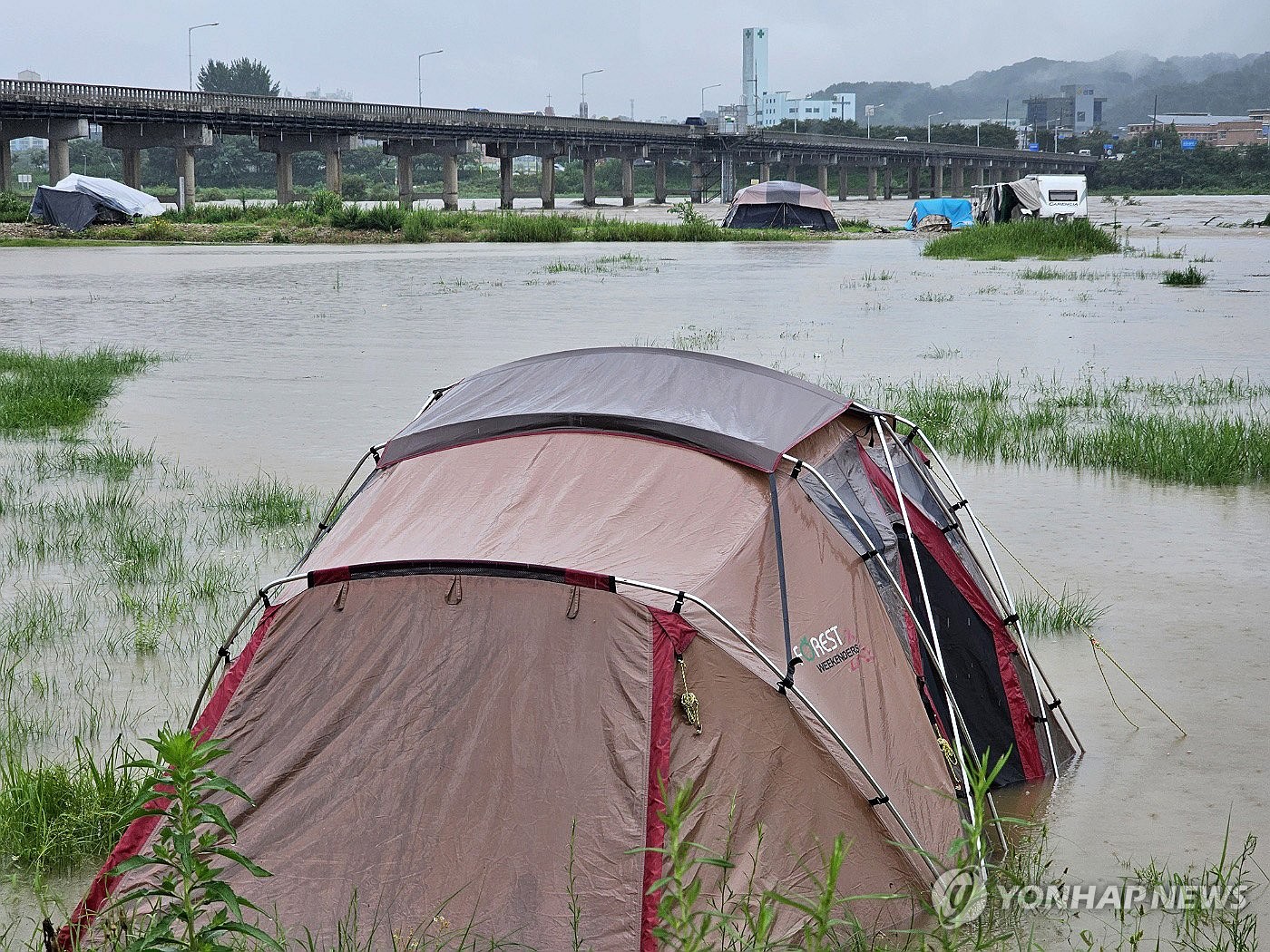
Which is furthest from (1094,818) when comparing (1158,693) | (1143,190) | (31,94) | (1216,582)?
(1143,190)

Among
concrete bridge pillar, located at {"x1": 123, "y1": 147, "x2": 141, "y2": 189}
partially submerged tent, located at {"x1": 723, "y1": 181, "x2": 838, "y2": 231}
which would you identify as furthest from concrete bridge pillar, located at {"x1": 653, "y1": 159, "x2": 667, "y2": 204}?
concrete bridge pillar, located at {"x1": 123, "y1": 147, "x2": 141, "y2": 189}

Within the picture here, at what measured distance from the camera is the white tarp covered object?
53.7 metres

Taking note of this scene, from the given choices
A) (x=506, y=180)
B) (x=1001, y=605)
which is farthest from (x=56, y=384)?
(x=506, y=180)

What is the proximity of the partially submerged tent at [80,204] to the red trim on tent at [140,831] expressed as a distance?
171ft

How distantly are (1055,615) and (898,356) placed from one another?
10459 millimetres

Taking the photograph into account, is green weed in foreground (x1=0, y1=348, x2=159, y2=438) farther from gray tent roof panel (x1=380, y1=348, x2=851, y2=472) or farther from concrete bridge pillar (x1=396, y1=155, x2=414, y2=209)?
concrete bridge pillar (x1=396, y1=155, x2=414, y2=209)

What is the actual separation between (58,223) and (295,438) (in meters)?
45.3

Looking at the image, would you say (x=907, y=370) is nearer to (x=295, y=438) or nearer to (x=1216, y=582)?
(x=295, y=438)

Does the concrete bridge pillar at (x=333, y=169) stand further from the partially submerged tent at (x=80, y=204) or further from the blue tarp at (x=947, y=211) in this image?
the blue tarp at (x=947, y=211)

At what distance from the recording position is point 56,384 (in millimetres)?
14305

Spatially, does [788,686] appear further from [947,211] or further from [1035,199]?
[947,211]

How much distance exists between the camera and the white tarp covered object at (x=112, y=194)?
176 ft

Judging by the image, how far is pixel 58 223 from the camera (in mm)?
52438

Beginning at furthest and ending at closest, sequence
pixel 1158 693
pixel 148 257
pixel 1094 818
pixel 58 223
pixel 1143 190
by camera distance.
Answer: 1. pixel 1143 190
2. pixel 58 223
3. pixel 148 257
4. pixel 1158 693
5. pixel 1094 818
